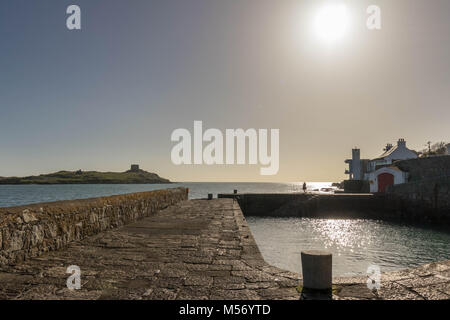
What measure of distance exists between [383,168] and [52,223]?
33824 millimetres

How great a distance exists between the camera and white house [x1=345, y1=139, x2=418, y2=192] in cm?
3116

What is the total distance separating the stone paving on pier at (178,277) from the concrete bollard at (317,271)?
0.13 metres

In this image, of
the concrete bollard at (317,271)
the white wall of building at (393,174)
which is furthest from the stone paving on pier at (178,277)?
the white wall of building at (393,174)

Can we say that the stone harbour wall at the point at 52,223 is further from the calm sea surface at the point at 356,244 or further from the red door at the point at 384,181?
the red door at the point at 384,181

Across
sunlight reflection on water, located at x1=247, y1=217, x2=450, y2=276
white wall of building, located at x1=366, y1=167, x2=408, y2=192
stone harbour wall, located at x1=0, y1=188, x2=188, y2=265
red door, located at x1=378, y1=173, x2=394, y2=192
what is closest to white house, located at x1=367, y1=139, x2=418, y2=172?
white wall of building, located at x1=366, y1=167, x2=408, y2=192

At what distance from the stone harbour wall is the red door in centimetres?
3076

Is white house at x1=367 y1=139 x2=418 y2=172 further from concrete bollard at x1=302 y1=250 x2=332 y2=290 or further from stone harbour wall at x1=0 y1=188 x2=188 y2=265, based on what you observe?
concrete bollard at x1=302 y1=250 x2=332 y2=290

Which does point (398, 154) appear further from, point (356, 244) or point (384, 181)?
point (356, 244)

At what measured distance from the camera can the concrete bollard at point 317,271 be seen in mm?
3488

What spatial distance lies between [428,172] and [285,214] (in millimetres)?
14679

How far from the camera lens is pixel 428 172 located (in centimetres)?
2862
